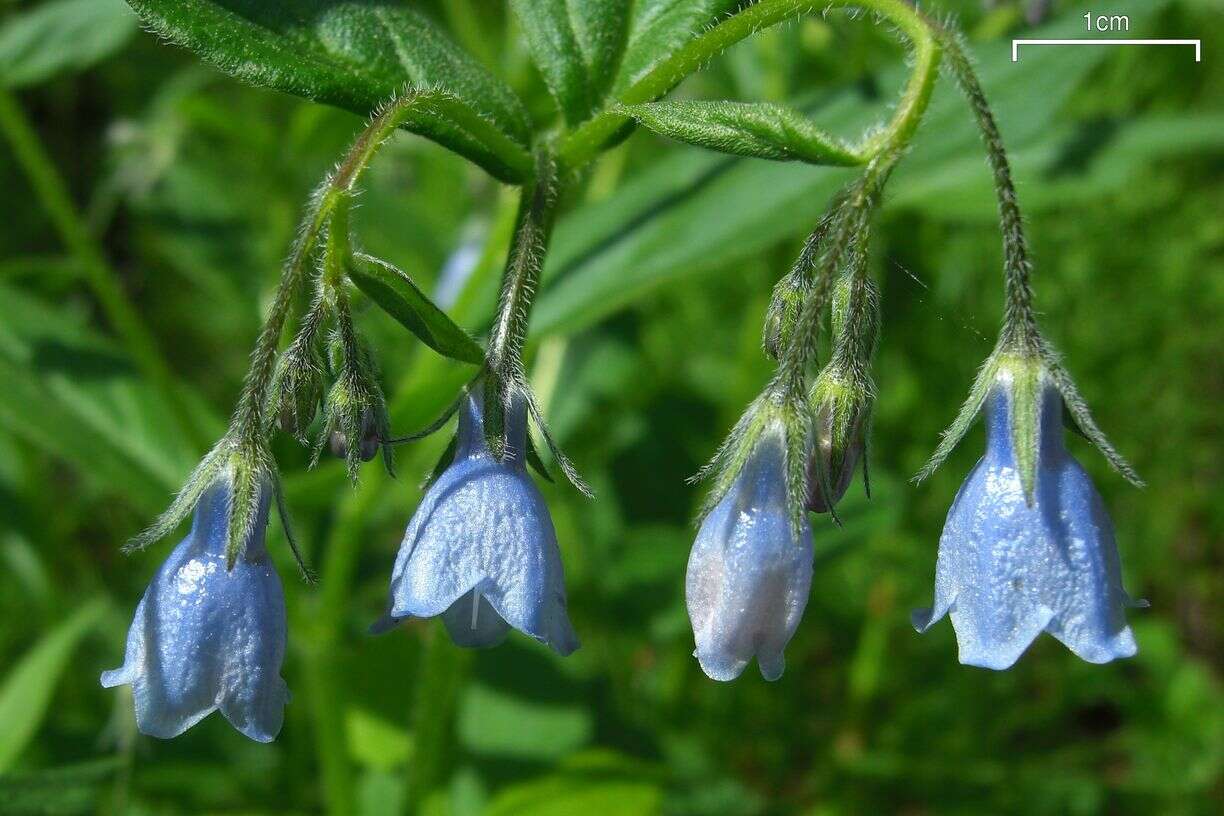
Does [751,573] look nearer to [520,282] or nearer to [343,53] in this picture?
[520,282]

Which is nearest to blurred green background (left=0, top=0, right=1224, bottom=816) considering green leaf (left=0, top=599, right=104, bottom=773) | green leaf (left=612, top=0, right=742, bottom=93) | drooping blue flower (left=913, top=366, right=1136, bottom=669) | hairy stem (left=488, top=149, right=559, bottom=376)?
green leaf (left=0, top=599, right=104, bottom=773)

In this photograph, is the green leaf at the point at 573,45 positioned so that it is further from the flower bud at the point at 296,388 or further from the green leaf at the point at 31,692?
the green leaf at the point at 31,692

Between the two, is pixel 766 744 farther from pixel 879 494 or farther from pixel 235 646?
pixel 235 646

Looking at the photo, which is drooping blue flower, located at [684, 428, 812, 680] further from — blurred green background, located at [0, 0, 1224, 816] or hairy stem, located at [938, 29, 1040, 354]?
blurred green background, located at [0, 0, 1224, 816]

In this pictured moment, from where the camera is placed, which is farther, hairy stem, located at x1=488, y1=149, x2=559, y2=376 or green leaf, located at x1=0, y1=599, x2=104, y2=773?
green leaf, located at x1=0, y1=599, x2=104, y2=773

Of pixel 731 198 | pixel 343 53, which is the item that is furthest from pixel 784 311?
pixel 731 198

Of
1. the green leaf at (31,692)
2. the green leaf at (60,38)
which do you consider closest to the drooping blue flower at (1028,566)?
the green leaf at (31,692)
